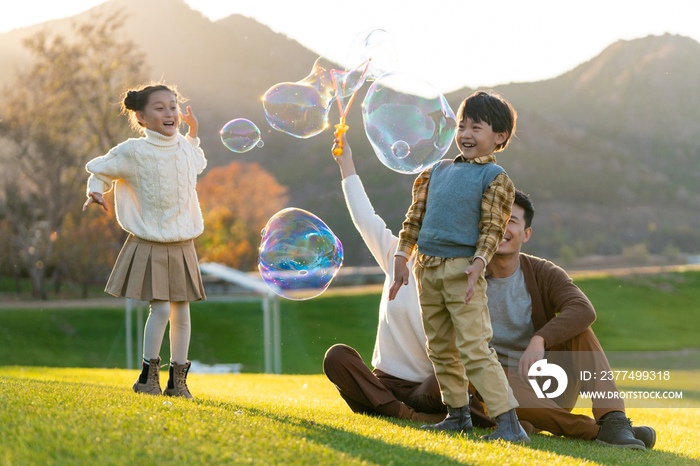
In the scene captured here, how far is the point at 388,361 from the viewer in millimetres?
3275

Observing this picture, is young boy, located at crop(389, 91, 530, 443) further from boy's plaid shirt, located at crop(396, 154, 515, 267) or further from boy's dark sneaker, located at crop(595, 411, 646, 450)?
boy's dark sneaker, located at crop(595, 411, 646, 450)

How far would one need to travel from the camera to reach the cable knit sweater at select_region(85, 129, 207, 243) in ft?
10.8

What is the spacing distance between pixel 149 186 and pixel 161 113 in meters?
0.41

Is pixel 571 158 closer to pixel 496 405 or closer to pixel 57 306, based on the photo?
pixel 57 306

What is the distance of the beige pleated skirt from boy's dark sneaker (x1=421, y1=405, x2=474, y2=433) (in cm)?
145

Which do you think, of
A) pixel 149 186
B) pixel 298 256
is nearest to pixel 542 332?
pixel 298 256

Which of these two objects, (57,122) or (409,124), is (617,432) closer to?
(409,124)

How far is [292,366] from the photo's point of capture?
16.5 meters

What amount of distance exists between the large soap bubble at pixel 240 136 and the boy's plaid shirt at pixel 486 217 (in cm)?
216

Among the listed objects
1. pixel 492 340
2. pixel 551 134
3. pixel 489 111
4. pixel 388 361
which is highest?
pixel 551 134

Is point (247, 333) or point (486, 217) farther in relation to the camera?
point (247, 333)

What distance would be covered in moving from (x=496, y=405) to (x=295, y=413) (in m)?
1.04

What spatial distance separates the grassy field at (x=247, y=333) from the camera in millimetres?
16750

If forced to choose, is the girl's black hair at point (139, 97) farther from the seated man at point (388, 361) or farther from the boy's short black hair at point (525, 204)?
the boy's short black hair at point (525, 204)
